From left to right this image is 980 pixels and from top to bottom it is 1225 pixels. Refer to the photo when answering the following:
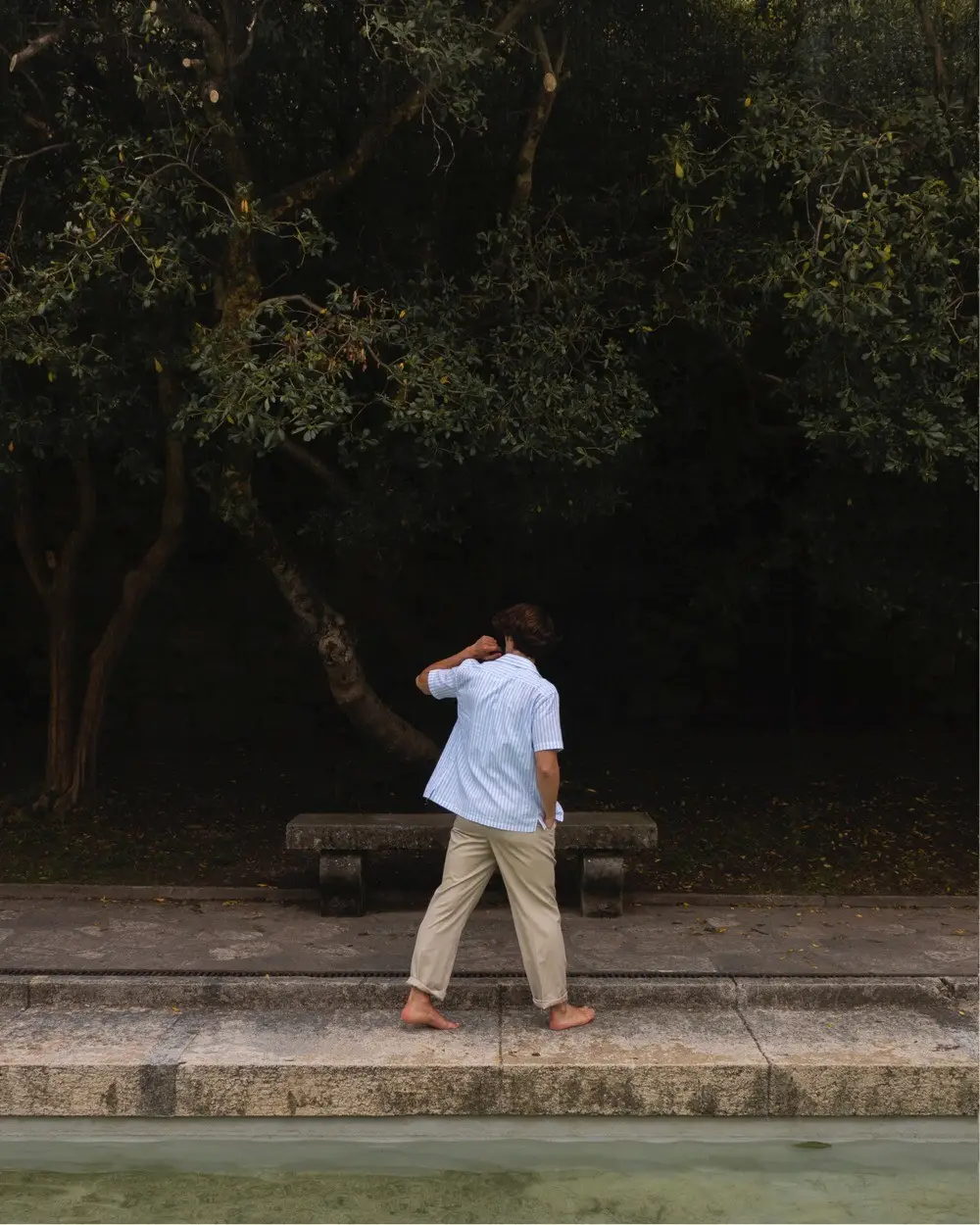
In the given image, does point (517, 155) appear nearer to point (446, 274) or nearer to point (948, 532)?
point (446, 274)

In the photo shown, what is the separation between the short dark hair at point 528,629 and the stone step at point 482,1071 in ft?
4.91

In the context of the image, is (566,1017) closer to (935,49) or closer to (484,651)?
(484,651)

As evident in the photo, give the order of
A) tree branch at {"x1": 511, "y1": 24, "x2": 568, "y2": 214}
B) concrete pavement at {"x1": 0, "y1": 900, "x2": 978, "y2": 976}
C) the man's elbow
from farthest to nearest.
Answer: tree branch at {"x1": 511, "y1": 24, "x2": 568, "y2": 214}, concrete pavement at {"x1": 0, "y1": 900, "x2": 978, "y2": 976}, the man's elbow

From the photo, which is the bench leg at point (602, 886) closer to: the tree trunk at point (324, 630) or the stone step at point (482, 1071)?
the stone step at point (482, 1071)

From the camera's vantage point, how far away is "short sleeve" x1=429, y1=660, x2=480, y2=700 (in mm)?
5156

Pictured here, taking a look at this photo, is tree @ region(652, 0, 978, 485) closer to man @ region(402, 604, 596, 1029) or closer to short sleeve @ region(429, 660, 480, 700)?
man @ region(402, 604, 596, 1029)

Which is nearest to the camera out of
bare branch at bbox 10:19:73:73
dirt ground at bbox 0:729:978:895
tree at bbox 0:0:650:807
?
tree at bbox 0:0:650:807

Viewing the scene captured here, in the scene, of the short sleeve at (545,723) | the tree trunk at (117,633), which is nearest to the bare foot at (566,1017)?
the short sleeve at (545,723)

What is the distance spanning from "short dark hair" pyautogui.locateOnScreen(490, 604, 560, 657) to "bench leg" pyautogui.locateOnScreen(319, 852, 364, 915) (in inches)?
90.0

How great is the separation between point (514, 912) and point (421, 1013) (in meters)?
0.53

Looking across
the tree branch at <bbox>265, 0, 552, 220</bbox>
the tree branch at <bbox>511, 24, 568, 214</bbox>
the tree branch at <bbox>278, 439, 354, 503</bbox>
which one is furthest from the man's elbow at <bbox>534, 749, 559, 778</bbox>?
the tree branch at <bbox>511, 24, 568, 214</bbox>

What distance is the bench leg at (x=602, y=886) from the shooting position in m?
6.98

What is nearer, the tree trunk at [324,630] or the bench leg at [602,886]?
the bench leg at [602,886]

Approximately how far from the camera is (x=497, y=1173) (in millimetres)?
4324
